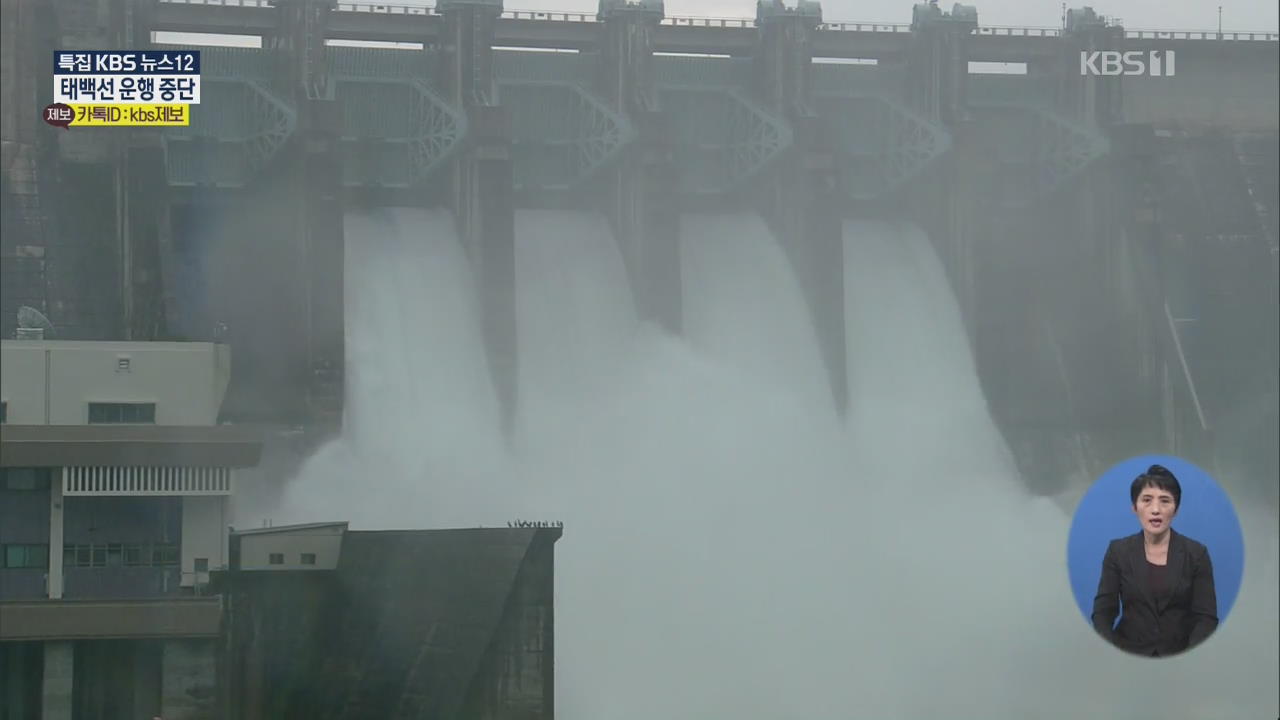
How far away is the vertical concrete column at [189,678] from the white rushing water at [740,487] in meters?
6.41

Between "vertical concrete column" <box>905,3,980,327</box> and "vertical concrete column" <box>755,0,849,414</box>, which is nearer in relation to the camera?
"vertical concrete column" <box>755,0,849,414</box>

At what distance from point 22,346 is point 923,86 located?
22762 mm

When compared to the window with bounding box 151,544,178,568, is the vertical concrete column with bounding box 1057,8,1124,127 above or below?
above

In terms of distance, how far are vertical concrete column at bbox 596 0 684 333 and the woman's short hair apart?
28.8m

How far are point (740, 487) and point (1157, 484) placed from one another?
87.4 ft

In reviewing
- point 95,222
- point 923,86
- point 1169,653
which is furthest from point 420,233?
point 1169,653

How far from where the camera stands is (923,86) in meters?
38.9

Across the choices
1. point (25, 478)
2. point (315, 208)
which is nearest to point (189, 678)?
point (25, 478)

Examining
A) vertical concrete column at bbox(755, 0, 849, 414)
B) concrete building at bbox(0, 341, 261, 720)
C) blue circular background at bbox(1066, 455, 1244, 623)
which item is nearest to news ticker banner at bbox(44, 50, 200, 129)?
concrete building at bbox(0, 341, 261, 720)

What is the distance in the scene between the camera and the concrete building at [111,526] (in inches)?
795

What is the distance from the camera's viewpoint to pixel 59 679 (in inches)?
789

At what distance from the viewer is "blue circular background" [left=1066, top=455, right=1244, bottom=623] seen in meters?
6.86

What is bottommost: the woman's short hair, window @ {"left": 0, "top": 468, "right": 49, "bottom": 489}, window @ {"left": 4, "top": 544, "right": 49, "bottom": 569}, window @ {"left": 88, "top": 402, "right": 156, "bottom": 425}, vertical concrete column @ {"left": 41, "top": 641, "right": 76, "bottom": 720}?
vertical concrete column @ {"left": 41, "top": 641, "right": 76, "bottom": 720}

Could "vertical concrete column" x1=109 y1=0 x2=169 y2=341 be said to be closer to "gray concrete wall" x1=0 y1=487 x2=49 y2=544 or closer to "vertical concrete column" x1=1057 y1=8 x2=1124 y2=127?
"gray concrete wall" x1=0 y1=487 x2=49 y2=544
